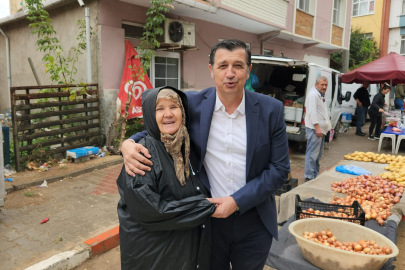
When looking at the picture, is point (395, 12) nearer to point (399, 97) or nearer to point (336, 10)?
point (336, 10)

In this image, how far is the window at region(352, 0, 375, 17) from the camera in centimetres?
2605

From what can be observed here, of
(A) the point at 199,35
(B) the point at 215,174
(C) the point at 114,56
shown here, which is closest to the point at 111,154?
(C) the point at 114,56

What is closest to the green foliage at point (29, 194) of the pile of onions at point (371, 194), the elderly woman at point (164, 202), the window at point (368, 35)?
the elderly woman at point (164, 202)

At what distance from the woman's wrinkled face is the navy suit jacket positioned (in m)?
0.25

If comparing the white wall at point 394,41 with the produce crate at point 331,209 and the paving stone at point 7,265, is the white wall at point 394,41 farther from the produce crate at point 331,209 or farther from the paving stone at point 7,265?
the paving stone at point 7,265

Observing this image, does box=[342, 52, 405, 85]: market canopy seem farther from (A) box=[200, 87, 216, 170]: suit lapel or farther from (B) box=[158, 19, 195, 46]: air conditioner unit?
(A) box=[200, 87, 216, 170]: suit lapel

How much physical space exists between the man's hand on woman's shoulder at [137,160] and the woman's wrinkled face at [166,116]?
0.55ft

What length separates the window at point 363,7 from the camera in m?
26.0

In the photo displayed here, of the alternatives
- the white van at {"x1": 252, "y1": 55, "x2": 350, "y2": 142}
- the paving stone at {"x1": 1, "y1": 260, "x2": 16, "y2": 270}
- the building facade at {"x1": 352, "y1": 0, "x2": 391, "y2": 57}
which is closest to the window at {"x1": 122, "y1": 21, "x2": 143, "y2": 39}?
the white van at {"x1": 252, "y1": 55, "x2": 350, "y2": 142}

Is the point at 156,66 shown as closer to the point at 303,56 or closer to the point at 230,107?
the point at 230,107

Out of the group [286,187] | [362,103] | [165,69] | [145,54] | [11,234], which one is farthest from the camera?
[362,103]

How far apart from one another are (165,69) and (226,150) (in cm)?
783

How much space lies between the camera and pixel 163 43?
28.1ft

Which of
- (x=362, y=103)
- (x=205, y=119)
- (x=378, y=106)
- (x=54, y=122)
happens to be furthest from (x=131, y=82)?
(x=362, y=103)
